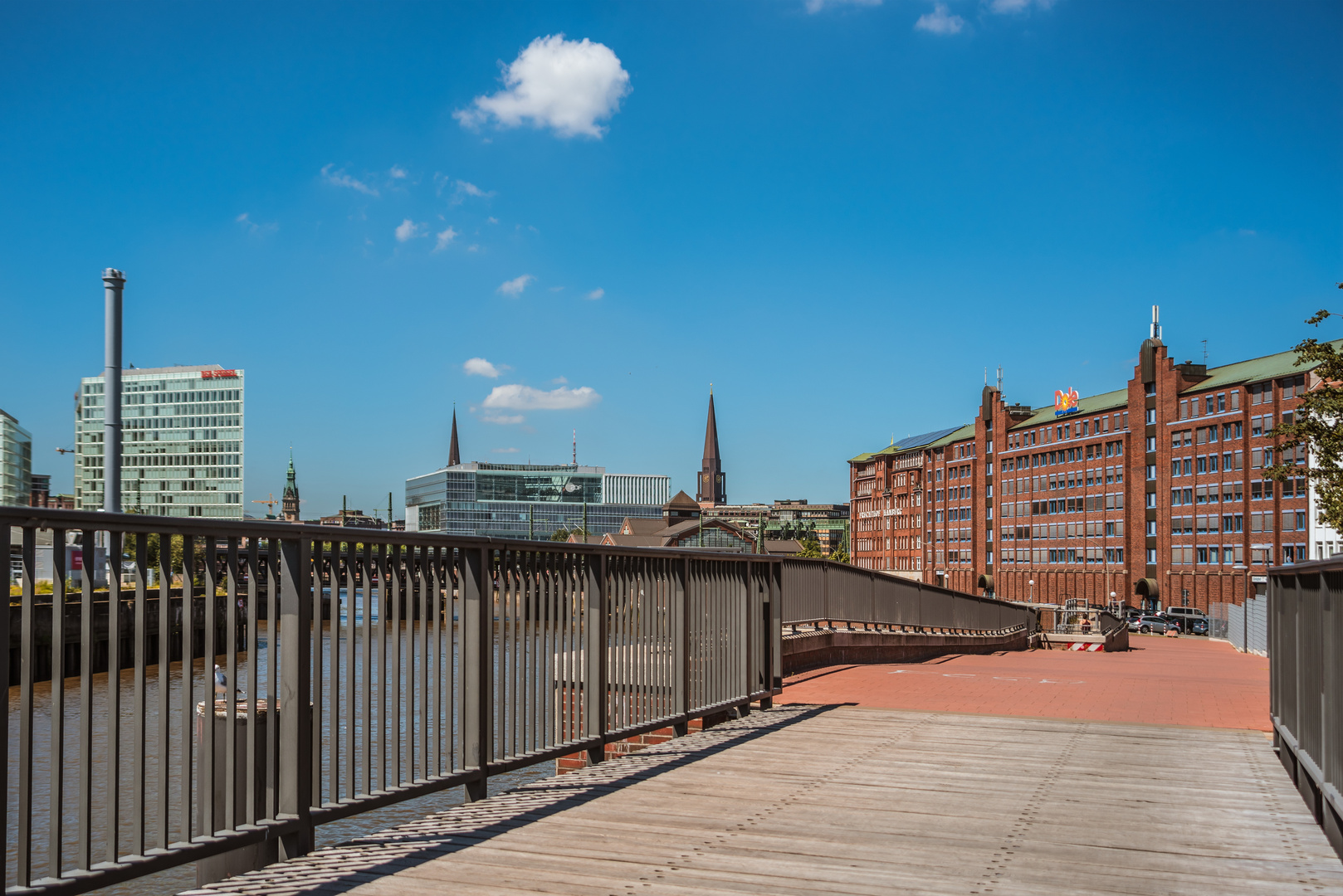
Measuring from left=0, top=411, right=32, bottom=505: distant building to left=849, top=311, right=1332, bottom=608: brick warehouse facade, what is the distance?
107 m

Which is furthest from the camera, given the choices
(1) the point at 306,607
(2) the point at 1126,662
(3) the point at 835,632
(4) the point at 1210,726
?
(2) the point at 1126,662

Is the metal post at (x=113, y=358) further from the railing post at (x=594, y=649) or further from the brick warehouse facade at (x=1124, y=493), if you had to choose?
the brick warehouse facade at (x=1124, y=493)

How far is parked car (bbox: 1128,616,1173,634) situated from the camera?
238ft

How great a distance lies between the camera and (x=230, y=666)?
13.6ft

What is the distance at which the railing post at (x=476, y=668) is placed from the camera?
560cm

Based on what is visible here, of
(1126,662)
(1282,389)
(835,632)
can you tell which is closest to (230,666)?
(835,632)

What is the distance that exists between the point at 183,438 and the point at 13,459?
2182 cm

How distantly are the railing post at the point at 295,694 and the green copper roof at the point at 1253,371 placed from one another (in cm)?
8357

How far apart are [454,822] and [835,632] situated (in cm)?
1211

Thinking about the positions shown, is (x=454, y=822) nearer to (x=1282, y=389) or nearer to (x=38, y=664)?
(x=38, y=664)

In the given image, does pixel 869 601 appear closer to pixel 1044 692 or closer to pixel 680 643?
pixel 1044 692

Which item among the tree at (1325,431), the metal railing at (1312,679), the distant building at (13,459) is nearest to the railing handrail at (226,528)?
the metal railing at (1312,679)

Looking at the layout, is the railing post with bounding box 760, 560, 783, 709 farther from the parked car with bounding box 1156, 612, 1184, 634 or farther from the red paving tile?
the parked car with bounding box 1156, 612, 1184, 634

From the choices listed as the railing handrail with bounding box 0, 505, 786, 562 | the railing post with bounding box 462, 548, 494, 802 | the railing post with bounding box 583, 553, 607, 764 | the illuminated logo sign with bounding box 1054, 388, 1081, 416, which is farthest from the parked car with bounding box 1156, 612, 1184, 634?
the railing post with bounding box 462, 548, 494, 802
